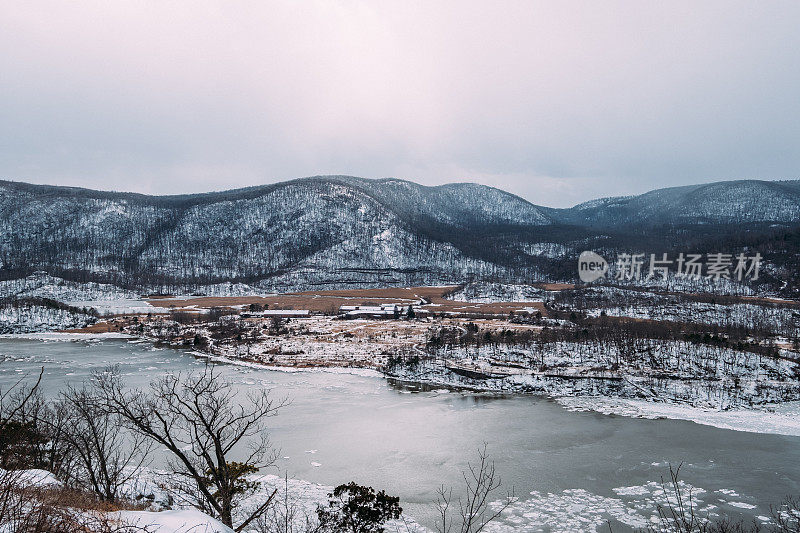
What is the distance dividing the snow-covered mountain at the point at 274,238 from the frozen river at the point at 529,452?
96.4 m

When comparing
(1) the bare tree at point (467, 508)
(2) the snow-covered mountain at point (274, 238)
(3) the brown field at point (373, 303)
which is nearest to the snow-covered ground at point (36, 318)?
(3) the brown field at point (373, 303)

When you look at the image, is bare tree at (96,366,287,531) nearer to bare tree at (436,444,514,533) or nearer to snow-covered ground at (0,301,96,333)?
bare tree at (436,444,514,533)

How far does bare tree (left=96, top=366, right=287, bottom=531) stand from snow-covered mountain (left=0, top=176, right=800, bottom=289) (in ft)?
325

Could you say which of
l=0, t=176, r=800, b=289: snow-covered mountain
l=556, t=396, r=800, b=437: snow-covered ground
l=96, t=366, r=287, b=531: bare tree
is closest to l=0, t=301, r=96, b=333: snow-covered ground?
l=96, t=366, r=287, b=531: bare tree

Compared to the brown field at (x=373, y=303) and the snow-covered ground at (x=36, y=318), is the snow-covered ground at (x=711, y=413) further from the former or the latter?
the snow-covered ground at (x=36, y=318)

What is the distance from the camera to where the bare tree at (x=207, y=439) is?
9701 mm

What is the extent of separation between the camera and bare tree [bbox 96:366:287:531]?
970cm

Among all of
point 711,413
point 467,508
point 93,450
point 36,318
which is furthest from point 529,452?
point 36,318

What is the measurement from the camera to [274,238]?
156000mm

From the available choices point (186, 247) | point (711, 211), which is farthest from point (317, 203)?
point (711, 211)

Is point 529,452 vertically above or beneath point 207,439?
beneath

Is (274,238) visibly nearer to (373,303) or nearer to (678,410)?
(373,303)

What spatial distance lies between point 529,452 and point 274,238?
14603 cm

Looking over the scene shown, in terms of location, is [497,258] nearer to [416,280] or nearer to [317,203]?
[416,280]
